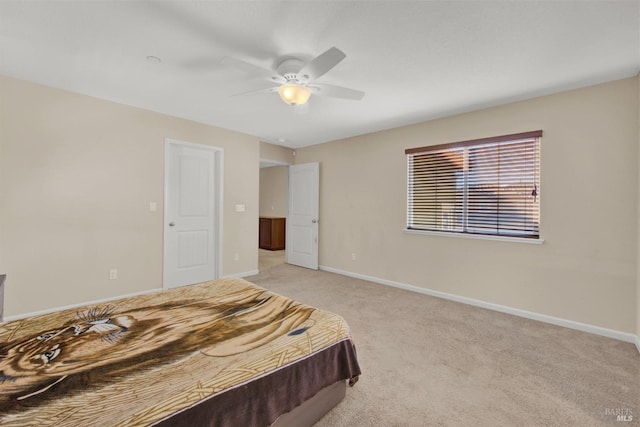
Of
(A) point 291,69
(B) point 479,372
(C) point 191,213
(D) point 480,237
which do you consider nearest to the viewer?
(B) point 479,372

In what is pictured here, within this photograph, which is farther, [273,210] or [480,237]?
[273,210]

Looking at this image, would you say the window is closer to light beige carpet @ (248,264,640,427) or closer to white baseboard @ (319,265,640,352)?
white baseboard @ (319,265,640,352)

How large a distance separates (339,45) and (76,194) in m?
3.20

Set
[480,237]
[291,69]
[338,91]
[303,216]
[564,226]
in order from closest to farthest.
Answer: [291,69] < [338,91] < [564,226] < [480,237] < [303,216]

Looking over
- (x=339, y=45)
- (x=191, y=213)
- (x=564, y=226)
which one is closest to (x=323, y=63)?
(x=339, y=45)

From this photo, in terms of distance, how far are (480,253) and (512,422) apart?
216 cm

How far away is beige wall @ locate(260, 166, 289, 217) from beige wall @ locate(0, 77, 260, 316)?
12.5ft

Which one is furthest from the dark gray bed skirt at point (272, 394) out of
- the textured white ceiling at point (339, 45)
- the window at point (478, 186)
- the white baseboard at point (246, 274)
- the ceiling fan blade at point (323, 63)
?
the white baseboard at point (246, 274)

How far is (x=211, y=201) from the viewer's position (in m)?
4.32

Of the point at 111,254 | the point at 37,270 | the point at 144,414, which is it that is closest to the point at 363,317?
the point at 144,414

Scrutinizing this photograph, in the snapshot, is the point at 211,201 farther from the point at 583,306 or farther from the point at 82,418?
the point at 583,306

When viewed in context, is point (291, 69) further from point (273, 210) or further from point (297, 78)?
point (273, 210)

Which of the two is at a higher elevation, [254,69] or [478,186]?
[254,69]

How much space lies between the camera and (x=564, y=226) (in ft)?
9.44
